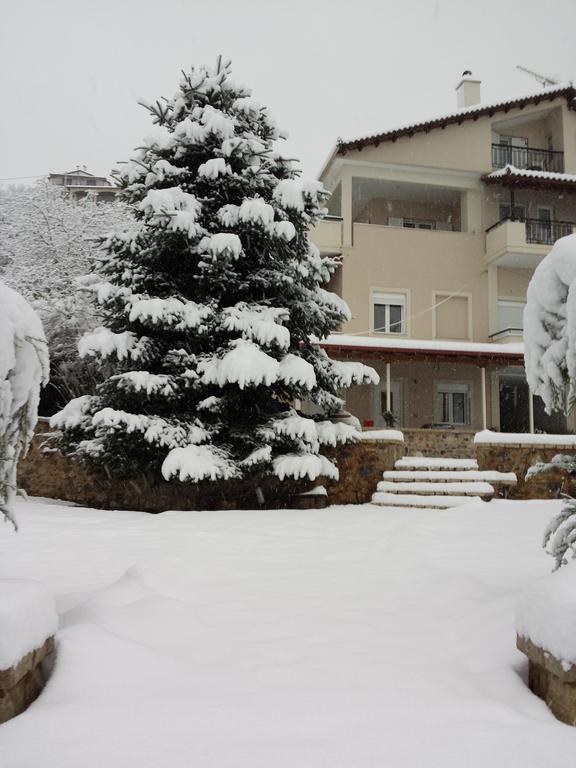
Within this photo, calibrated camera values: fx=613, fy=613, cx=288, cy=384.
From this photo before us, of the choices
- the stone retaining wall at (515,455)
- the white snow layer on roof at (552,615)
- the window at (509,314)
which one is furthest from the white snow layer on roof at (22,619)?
the window at (509,314)

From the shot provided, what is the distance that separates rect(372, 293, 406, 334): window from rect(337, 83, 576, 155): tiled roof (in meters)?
4.41

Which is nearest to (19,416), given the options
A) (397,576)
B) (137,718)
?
(137,718)

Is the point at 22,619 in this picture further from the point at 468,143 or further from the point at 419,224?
the point at 468,143

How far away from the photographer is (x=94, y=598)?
→ 3.44 metres

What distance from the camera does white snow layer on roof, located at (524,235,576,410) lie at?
2736mm

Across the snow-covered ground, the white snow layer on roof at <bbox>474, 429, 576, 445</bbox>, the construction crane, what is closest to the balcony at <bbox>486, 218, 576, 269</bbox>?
the white snow layer on roof at <bbox>474, 429, 576, 445</bbox>

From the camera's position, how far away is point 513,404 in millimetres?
19828

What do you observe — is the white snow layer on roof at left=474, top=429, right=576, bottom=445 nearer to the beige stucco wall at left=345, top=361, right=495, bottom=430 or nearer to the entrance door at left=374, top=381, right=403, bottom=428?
the entrance door at left=374, top=381, right=403, bottom=428

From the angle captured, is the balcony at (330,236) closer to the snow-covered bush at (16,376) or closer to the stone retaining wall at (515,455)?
the stone retaining wall at (515,455)

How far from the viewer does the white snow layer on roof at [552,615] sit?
204cm

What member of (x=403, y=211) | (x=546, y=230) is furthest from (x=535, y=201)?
(x=403, y=211)

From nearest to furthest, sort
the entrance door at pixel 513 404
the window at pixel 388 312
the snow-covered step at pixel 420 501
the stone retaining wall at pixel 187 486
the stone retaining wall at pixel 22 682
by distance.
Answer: the stone retaining wall at pixel 22 682 < the stone retaining wall at pixel 187 486 < the snow-covered step at pixel 420 501 < the window at pixel 388 312 < the entrance door at pixel 513 404

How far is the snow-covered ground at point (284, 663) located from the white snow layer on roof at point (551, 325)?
3.88 ft

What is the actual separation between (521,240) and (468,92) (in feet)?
22.6
